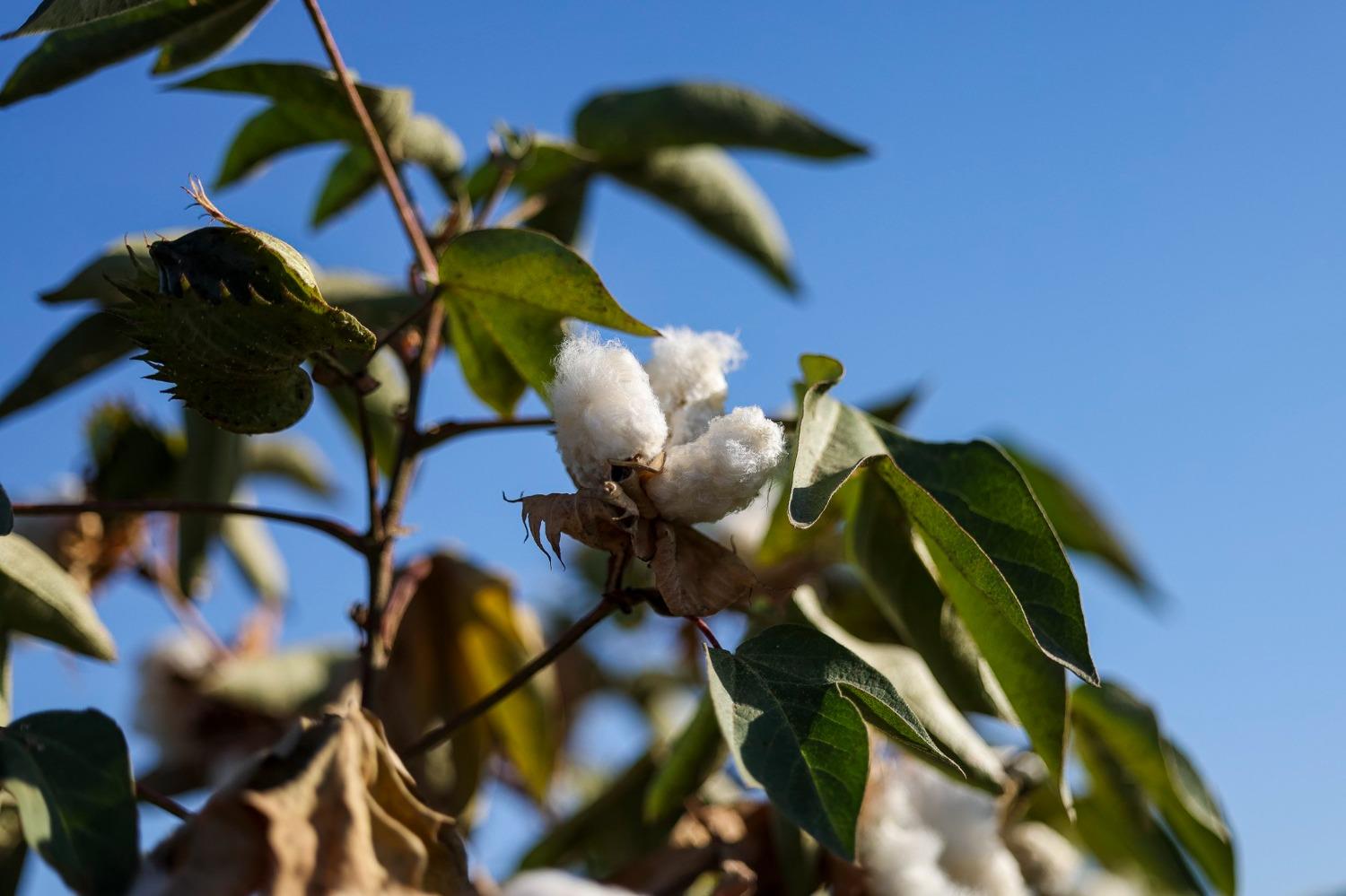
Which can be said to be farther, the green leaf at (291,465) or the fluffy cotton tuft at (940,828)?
the green leaf at (291,465)

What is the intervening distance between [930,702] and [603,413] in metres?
0.44

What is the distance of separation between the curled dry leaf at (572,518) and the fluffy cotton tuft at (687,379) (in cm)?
13

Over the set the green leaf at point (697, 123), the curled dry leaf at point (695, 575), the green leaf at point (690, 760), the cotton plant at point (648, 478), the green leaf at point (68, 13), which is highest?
the green leaf at point (68, 13)

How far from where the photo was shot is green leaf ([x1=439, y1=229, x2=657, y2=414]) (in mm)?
911

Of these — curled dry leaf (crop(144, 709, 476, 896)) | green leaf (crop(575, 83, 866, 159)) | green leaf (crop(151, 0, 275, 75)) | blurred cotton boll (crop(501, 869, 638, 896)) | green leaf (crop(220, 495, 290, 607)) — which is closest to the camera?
curled dry leaf (crop(144, 709, 476, 896))

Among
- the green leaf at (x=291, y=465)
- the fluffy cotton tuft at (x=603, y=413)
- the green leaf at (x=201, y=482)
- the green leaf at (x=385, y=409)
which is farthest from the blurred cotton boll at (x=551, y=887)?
the green leaf at (x=291, y=465)

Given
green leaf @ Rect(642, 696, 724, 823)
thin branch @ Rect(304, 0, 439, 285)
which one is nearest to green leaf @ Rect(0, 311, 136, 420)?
thin branch @ Rect(304, 0, 439, 285)

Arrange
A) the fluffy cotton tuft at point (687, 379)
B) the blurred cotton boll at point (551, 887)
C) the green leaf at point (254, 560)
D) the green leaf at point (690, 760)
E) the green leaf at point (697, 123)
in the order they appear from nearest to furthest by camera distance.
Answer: the blurred cotton boll at point (551, 887)
the fluffy cotton tuft at point (687, 379)
the green leaf at point (690, 760)
the green leaf at point (697, 123)
the green leaf at point (254, 560)

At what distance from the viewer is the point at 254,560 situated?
2.04 m

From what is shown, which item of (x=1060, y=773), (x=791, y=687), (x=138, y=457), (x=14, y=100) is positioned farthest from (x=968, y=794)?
(x=138, y=457)

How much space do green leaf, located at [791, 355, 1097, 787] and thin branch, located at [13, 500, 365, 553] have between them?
41 centimetres

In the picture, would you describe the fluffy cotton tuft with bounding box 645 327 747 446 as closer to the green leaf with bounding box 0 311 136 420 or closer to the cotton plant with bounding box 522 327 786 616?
the cotton plant with bounding box 522 327 786 616

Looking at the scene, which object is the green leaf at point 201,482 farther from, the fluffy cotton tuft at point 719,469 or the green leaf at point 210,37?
the fluffy cotton tuft at point 719,469

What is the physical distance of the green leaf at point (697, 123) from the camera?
1.34m
